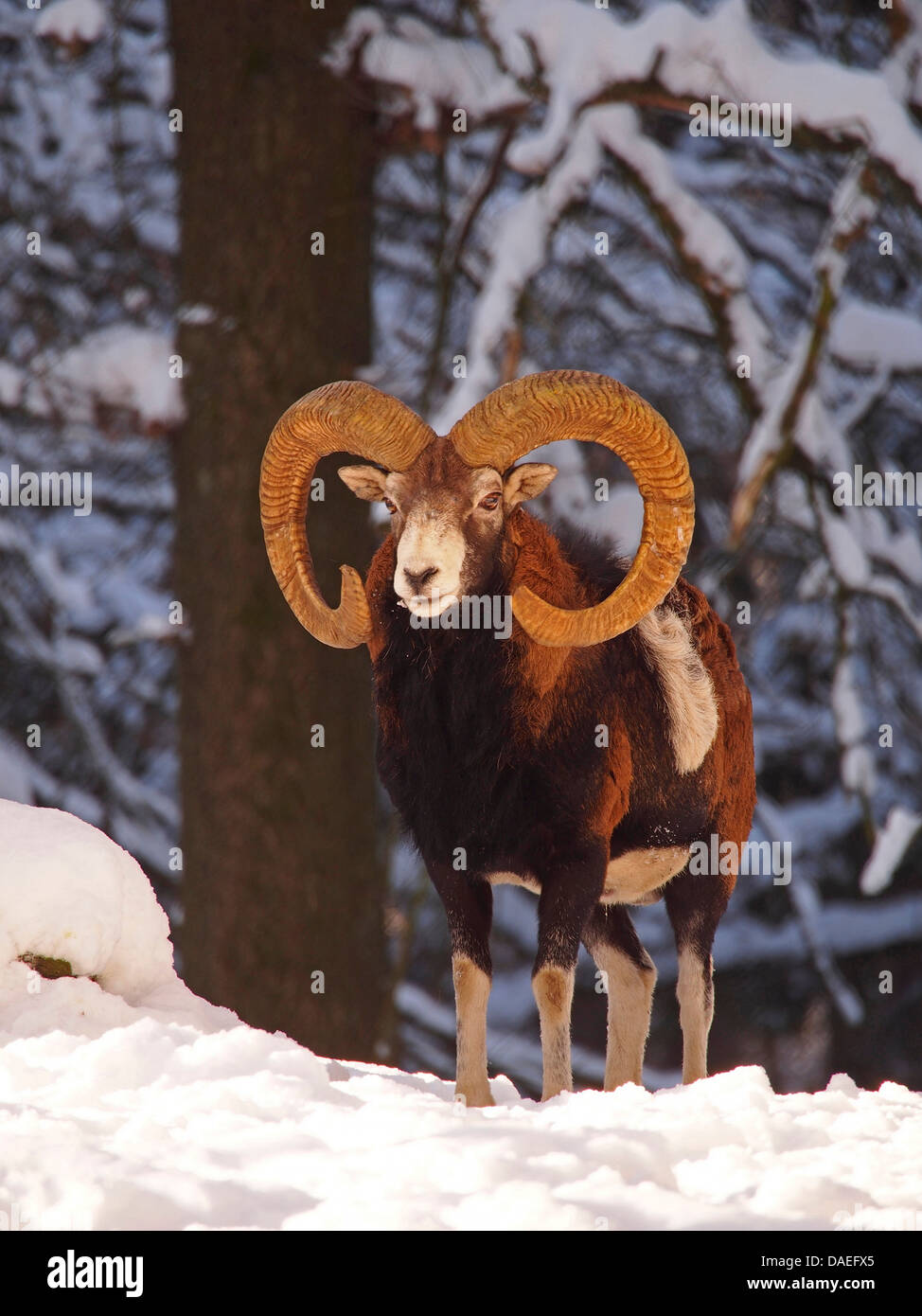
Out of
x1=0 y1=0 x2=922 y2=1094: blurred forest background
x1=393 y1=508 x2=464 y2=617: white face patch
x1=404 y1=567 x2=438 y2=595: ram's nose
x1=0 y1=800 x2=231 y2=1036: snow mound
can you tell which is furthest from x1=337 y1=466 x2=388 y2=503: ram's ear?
x1=0 y1=0 x2=922 y2=1094: blurred forest background

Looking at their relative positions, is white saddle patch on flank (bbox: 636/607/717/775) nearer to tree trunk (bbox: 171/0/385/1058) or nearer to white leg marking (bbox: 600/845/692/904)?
white leg marking (bbox: 600/845/692/904)

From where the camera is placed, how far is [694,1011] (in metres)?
5.20

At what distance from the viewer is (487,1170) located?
314 cm

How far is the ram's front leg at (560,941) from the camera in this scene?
14.7ft

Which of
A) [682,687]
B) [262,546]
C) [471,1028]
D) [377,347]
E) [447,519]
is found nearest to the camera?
[447,519]

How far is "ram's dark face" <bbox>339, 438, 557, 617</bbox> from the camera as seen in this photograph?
14.2ft

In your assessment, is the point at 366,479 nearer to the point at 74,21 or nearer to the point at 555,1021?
the point at 555,1021

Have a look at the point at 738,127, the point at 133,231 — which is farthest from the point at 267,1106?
the point at 133,231

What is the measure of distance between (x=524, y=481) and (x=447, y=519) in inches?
14.1

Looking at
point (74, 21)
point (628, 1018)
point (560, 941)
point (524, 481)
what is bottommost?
point (628, 1018)

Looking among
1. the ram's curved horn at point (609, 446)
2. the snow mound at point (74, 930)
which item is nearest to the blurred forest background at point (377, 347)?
the ram's curved horn at point (609, 446)

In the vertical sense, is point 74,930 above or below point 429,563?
below

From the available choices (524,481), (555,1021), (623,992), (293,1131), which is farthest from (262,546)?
(293,1131)

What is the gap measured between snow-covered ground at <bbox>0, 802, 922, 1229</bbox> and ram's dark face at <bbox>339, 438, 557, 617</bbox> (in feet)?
4.11
